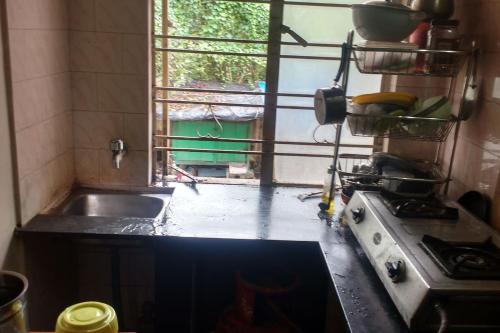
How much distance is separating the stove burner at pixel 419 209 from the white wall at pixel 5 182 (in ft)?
3.95

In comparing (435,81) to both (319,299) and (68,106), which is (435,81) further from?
(68,106)

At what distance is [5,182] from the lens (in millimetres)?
1467

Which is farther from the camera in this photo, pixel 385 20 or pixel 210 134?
pixel 210 134

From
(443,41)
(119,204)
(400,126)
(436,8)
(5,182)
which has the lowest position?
(119,204)

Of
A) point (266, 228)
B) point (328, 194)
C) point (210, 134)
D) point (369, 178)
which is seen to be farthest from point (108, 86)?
point (369, 178)

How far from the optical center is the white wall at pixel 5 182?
1426mm

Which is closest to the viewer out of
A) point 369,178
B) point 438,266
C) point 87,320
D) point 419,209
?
point 87,320

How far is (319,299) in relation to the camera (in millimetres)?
1889

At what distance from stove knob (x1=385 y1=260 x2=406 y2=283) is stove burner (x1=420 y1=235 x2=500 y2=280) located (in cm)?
8

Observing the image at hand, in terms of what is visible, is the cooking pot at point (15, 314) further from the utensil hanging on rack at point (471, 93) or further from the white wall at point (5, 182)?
the utensil hanging on rack at point (471, 93)

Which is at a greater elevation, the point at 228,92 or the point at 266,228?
the point at 228,92

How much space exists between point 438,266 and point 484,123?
677 millimetres

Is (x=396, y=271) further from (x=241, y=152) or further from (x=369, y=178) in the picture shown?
(x=241, y=152)

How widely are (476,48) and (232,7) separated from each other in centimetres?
98
